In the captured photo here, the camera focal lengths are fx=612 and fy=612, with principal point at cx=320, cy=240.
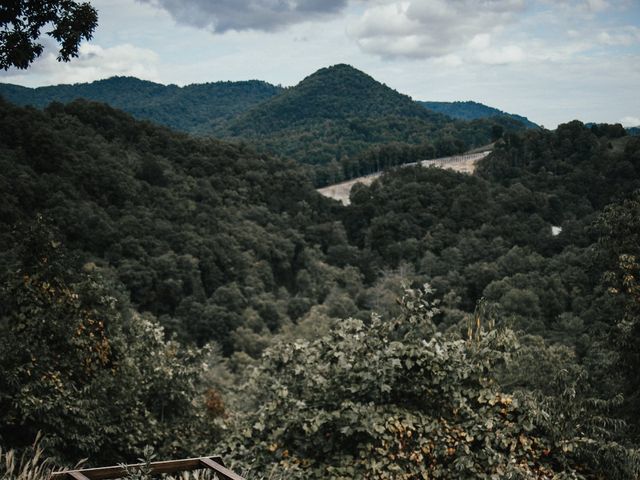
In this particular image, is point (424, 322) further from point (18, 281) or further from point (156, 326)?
point (156, 326)

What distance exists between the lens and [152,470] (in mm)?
3174

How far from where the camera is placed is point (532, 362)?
21406mm

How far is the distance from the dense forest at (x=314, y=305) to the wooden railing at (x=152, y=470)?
183cm

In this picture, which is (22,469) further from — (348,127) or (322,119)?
(322,119)

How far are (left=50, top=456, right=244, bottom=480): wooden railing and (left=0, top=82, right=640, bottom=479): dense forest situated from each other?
1.83 meters

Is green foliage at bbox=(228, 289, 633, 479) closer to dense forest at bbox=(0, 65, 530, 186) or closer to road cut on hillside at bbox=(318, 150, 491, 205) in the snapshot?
road cut on hillside at bbox=(318, 150, 491, 205)

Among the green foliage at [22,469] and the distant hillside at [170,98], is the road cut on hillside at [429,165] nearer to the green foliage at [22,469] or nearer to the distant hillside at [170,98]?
the distant hillside at [170,98]

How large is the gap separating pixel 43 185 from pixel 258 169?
114 feet

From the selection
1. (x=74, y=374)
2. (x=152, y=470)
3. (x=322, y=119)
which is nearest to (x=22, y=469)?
(x=152, y=470)

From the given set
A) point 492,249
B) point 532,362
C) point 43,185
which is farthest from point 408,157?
point 532,362

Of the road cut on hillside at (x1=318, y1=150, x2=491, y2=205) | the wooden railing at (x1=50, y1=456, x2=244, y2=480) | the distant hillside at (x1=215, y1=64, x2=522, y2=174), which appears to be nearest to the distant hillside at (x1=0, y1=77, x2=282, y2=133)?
the distant hillside at (x1=215, y1=64, x2=522, y2=174)

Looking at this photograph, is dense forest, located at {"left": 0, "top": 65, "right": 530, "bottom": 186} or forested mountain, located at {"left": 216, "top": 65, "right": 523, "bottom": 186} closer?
forested mountain, located at {"left": 216, "top": 65, "right": 523, "bottom": 186}

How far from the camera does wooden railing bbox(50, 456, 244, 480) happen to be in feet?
9.66

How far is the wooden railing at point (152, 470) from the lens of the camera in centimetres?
295
